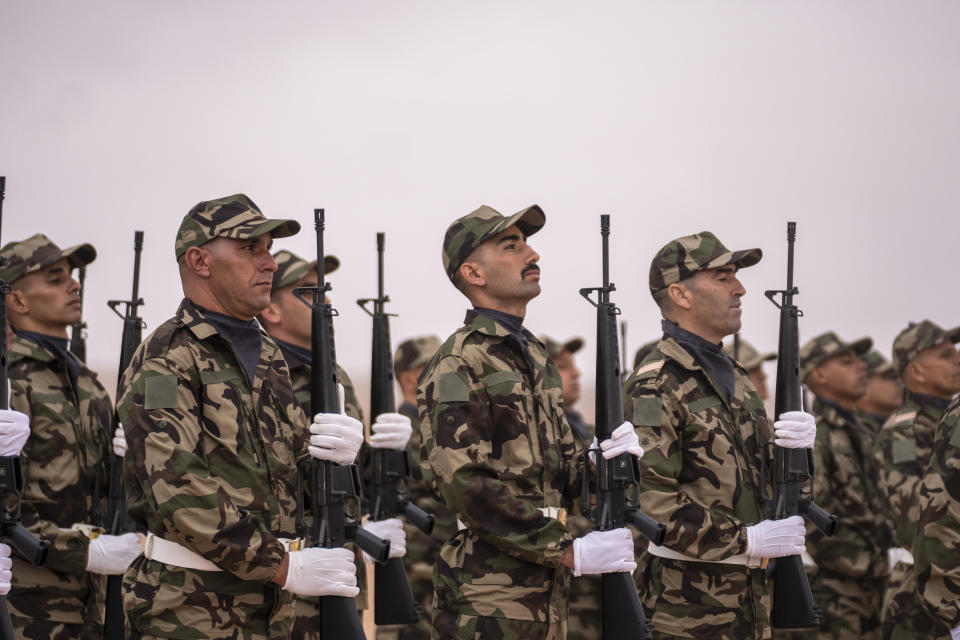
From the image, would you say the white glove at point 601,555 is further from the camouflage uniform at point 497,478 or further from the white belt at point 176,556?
the white belt at point 176,556

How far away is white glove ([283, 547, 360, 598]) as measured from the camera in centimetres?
449

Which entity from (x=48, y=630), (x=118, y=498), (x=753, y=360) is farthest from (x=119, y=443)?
(x=753, y=360)

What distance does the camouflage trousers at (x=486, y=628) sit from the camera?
16.7 feet

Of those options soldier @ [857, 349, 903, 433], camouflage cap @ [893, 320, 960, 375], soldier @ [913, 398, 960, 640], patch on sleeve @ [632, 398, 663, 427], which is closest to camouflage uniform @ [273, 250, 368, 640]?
patch on sleeve @ [632, 398, 663, 427]

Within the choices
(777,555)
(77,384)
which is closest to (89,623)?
(77,384)

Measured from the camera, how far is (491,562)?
518 centimetres

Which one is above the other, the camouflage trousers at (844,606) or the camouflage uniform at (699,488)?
the camouflage uniform at (699,488)

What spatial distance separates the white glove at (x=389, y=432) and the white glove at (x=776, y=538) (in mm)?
2241

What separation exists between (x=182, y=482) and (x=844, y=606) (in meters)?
6.30

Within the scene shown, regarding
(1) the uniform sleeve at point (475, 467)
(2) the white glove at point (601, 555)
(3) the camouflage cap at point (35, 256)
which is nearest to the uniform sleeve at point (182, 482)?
(1) the uniform sleeve at point (475, 467)

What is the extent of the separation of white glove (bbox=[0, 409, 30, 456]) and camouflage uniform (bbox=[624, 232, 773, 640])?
2785 millimetres

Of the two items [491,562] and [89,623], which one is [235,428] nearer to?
[491,562]

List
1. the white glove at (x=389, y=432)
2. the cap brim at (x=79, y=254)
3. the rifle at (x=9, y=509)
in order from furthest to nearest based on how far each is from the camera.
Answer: the white glove at (x=389, y=432), the cap brim at (x=79, y=254), the rifle at (x=9, y=509)

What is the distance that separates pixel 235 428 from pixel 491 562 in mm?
1264
